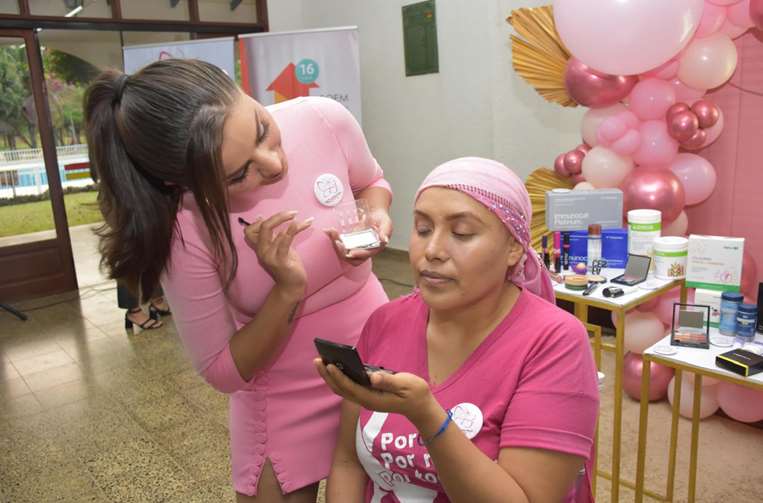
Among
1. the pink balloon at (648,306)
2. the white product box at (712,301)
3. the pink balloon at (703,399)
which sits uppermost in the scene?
the white product box at (712,301)

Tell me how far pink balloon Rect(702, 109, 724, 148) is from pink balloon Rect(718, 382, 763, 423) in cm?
101

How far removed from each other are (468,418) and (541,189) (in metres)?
2.44

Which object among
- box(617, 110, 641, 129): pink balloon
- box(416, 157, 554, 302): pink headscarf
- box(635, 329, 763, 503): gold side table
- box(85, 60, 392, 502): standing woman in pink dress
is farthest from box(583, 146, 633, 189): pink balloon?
box(416, 157, 554, 302): pink headscarf

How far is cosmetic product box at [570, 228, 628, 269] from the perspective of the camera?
2219 millimetres

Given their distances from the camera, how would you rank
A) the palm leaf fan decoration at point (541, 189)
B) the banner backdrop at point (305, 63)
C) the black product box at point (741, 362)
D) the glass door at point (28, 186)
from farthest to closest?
the banner backdrop at point (305, 63)
the glass door at point (28, 186)
the palm leaf fan decoration at point (541, 189)
the black product box at point (741, 362)

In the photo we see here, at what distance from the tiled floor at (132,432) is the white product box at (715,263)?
826 millimetres

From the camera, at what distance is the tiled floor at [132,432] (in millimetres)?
2445

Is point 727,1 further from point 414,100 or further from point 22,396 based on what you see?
point 22,396

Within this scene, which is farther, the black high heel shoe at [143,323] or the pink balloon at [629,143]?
the black high heel shoe at [143,323]

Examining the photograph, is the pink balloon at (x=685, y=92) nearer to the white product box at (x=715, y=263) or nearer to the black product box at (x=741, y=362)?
the white product box at (x=715, y=263)

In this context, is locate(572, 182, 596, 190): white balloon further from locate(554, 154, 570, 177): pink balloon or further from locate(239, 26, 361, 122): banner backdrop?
locate(239, 26, 361, 122): banner backdrop

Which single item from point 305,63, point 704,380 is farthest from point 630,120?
point 305,63

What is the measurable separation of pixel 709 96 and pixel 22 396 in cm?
380

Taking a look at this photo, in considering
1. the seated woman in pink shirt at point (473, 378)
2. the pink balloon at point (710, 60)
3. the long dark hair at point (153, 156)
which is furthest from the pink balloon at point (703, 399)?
the long dark hair at point (153, 156)
